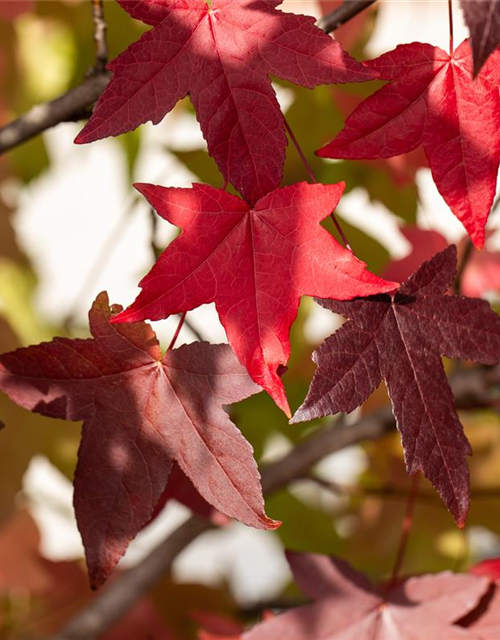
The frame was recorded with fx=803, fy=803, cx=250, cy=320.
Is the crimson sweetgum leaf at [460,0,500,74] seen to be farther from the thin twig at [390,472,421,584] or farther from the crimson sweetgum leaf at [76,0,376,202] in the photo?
the thin twig at [390,472,421,584]

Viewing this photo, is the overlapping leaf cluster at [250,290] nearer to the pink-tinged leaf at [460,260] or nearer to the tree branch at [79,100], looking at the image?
the tree branch at [79,100]

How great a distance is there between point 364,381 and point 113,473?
156mm

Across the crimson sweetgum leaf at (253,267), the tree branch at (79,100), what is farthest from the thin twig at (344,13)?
the crimson sweetgum leaf at (253,267)

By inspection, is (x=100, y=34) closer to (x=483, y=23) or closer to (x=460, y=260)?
(x=483, y=23)

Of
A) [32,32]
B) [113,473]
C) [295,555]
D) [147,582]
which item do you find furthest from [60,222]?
[113,473]

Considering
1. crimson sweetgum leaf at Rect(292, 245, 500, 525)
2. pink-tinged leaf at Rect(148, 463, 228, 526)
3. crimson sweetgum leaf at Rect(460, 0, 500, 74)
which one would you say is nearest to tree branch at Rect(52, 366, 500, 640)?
pink-tinged leaf at Rect(148, 463, 228, 526)

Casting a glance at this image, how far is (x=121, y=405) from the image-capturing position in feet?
1.54

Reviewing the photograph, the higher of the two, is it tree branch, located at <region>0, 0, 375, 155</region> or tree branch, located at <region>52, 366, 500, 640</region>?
tree branch, located at <region>0, 0, 375, 155</region>

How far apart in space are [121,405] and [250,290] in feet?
0.35

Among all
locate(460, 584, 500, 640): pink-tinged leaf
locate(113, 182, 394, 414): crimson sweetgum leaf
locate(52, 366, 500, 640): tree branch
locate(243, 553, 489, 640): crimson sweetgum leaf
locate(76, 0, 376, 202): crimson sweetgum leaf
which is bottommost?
locate(52, 366, 500, 640): tree branch

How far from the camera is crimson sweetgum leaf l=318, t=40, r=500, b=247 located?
0.45 metres

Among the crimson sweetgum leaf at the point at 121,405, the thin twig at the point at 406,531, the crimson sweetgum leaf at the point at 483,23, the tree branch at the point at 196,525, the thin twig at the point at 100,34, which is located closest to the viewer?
the crimson sweetgum leaf at the point at 483,23

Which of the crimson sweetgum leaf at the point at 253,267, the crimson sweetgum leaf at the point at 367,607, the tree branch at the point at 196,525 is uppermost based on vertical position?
the crimson sweetgum leaf at the point at 253,267

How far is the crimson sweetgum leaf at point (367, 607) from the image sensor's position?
0.61 metres
